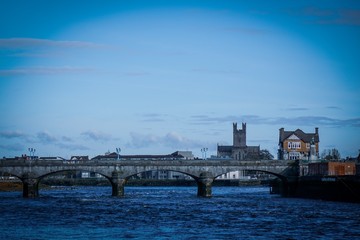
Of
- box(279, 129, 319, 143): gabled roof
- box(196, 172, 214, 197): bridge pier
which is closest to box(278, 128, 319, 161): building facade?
box(279, 129, 319, 143): gabled roof

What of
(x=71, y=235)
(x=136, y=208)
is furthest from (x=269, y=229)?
(x=136, y=208)

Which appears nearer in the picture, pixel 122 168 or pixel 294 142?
pixel 122 168

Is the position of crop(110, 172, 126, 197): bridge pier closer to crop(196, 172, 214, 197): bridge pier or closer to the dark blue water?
crop(196, 172, 214, 197): bridge pier

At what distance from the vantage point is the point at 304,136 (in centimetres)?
19412

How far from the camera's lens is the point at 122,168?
378 ft

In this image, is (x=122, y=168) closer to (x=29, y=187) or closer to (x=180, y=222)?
(x=29, y=187)

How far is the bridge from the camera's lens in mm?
113062

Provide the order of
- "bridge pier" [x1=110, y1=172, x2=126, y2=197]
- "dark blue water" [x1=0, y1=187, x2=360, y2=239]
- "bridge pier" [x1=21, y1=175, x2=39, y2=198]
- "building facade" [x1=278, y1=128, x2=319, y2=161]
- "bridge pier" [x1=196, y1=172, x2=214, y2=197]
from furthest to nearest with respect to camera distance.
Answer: "building facade" [x1=278, y1=128, x2=319, y2=161]
"bridge pier" [x1=196, y1=172, x2=214, y2=197]
"bridge pier" [x1=110, y1=172, x2=126, y2=197]
"bridge pier" [x1=21, y1=175, x2=39, y2=198]
"dark blue water" [x1=0, y1=187, x2=360, y2=239]

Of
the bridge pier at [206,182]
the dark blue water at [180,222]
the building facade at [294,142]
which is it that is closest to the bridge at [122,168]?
the bridge pier at [206,182]

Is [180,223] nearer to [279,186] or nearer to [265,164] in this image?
[265,164]

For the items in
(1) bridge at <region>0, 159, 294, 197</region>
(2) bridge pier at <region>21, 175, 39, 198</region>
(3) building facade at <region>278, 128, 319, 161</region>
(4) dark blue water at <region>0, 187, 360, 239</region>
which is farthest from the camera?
(3) building facade at <region>278, 128, 319, 161</region>

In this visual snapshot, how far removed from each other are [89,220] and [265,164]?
5593 centimetres

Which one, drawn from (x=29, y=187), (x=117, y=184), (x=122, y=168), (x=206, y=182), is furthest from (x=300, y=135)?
(x=29, y=187)

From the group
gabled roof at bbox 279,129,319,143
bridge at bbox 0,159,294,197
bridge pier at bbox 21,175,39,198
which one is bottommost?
bridge pier at bbox 21,175,39,198
